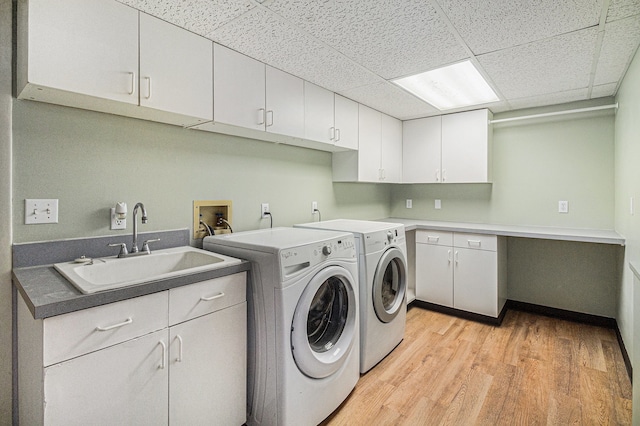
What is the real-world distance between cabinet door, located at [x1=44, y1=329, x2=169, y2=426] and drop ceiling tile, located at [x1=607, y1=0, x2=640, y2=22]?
2483 mm

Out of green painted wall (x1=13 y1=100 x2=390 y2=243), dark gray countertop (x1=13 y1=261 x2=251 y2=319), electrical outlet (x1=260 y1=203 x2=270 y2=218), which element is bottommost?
dark gray countertop (x1=13 y1=261 x2=251 y2=319)

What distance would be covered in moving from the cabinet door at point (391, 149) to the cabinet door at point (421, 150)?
0.07 meters

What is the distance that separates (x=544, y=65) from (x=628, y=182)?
101cm

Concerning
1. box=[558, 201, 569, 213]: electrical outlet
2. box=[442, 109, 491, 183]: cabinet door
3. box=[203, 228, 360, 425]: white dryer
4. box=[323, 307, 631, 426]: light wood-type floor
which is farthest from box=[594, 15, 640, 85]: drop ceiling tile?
box=[323, 307, 631, 426]: light wood-type floor

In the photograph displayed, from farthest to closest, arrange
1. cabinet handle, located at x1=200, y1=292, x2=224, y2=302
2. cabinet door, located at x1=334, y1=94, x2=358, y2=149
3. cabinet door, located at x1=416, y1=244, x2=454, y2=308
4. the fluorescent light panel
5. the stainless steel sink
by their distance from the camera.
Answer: cabinet door, located at x1=416, y1=244, x2=454, y2=308, cabinet door, located at x1=334, y1=94, x2=358, y2=149, the fluorescent light panel, cabinet handle, located at x1=200, y1=292, x2=224, y2=302, the stainless steel sink

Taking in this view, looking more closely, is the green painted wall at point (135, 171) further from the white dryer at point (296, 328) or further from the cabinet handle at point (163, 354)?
the cabinet handle at point (163, 354)

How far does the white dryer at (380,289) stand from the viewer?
220cm

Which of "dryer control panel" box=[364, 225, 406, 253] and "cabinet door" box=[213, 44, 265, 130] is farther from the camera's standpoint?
"dryer control panel" box=[364, 225, 406, 253]

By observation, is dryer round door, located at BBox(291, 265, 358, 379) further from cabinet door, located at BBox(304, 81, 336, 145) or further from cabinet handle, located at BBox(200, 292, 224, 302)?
cabinet door, located at BBox(304, 81, 336, 145)

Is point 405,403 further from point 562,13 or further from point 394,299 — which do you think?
point 562,13

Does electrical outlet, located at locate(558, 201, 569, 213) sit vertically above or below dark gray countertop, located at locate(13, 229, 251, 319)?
above

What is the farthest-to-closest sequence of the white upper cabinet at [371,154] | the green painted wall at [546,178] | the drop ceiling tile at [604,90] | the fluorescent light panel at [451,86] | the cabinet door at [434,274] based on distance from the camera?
the cabinet door at [434,274], the white upper cabinet at [371,154], the green painted wall at [546,178], the drop ceiling tile at [604,90], the fluorescent light panel at [451,86]

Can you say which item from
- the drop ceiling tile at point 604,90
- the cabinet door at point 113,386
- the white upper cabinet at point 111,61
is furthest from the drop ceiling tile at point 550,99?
the cabinet door at point 113,386

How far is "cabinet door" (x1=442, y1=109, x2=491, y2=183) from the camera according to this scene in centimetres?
327
